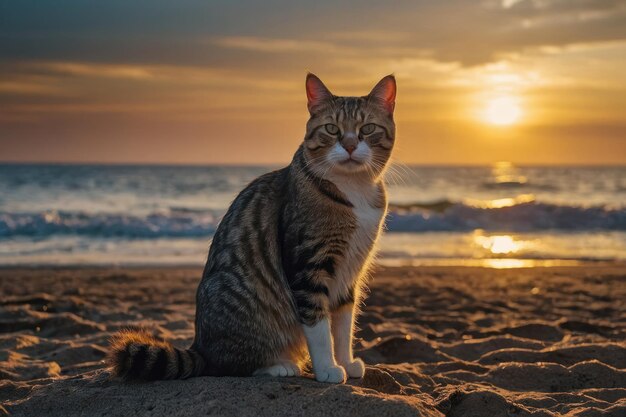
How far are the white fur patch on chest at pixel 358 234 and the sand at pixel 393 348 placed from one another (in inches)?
22.6

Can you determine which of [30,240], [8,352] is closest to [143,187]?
[30,240]

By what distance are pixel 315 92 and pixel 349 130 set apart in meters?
0.35

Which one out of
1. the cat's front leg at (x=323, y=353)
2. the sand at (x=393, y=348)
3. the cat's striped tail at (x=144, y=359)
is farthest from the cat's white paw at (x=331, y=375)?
the cat's striped tail at (x=144, y=359)

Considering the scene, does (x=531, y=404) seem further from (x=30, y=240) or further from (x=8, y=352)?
(x=30, y=240)

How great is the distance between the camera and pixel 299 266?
3.57 meters

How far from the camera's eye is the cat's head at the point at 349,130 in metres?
3.71

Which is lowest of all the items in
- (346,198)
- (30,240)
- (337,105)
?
(30,240)

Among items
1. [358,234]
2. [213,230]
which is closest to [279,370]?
[358,234]

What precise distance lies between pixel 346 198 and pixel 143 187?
3167cm

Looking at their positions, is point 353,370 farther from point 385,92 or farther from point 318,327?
point 385,92

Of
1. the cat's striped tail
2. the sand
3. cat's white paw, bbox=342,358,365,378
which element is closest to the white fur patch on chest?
cat's white paw, bbox=342,358,365,378

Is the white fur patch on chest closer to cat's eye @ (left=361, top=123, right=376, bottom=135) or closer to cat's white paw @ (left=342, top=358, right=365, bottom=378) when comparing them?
cat's eye @ (left=361, top=123, right=376, bottom=135)

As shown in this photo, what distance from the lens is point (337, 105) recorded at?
3887 mm

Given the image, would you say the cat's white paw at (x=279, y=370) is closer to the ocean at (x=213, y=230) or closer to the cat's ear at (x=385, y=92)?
the ocean at (x=213, y=230)
